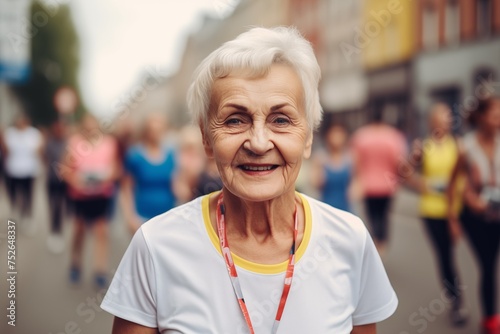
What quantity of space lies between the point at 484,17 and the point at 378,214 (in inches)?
437

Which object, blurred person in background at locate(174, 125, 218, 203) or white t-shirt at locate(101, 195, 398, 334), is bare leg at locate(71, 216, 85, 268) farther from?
white t-shirt at locate(101, 195, 398, 334)

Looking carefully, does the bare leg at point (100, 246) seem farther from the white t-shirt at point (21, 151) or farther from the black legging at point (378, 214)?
Answer: the white t-shirt at point (21, 151)

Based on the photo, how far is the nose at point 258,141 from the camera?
1.69m

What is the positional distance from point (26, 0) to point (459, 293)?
23.0ft

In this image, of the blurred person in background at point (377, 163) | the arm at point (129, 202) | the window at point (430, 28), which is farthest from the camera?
the window at point (430, 28)

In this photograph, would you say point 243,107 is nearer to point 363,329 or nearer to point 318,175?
point 363,329

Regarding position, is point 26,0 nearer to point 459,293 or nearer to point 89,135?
point 89,135

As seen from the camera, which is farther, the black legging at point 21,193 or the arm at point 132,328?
the black legging at point 21,193

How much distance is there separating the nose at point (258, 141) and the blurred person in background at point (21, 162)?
8.22 metres

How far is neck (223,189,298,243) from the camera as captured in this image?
1.84m

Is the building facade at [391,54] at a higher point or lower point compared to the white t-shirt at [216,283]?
higher

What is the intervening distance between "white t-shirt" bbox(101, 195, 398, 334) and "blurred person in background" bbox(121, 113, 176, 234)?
13.6ft

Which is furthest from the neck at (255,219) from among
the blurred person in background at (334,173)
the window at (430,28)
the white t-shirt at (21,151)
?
the window at (430,28)

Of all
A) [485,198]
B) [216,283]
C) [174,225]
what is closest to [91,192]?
[485,198]
